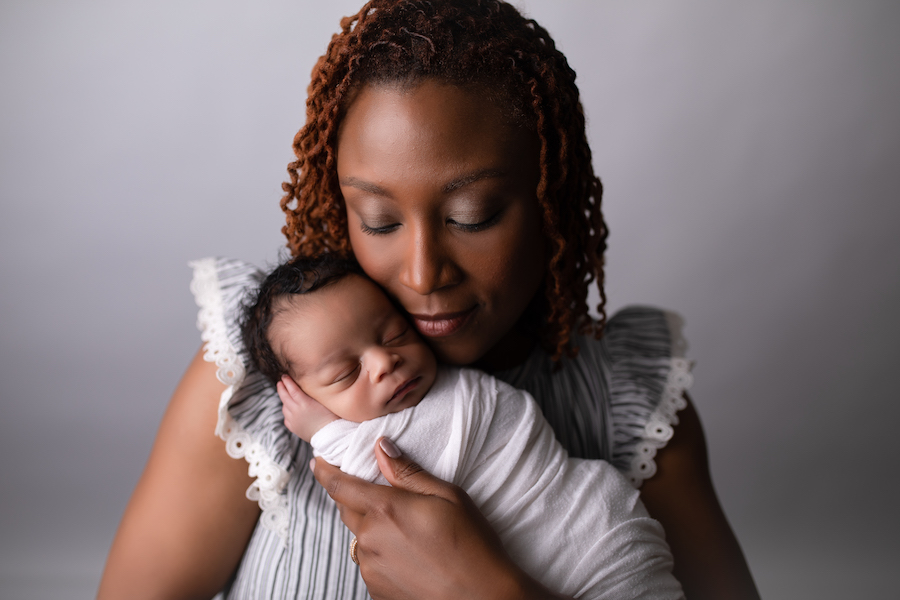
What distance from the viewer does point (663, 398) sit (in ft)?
6.10

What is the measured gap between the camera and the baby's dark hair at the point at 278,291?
1569 millimetres

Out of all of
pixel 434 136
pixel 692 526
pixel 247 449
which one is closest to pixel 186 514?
pixel 247 449

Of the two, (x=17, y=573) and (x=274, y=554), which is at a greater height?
(x=274, y=554)

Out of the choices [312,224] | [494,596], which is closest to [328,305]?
[312,224]

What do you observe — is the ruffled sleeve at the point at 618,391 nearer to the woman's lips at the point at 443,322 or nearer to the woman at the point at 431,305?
the woman at the point at 431,305

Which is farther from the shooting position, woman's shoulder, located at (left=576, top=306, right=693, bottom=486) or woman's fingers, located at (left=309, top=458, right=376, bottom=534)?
woman's shoulder, located at (left=576, top=306, right=693, bottom=486)

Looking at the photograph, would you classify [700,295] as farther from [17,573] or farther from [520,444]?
[17,573]

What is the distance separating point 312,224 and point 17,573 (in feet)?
6.76

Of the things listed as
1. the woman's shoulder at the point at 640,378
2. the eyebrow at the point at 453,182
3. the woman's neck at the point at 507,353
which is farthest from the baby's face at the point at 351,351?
the woman's shoulder at the point at 640,378

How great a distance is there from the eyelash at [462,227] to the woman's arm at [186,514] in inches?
18.2

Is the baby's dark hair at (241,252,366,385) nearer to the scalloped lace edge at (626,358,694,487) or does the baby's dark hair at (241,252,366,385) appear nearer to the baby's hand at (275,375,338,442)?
the baby's hand at (275,375,338,442)

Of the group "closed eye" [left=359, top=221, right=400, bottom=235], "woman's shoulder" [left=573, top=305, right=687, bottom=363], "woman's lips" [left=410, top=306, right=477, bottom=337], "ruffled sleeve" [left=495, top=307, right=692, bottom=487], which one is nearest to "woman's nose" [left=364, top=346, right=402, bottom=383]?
"woman's lips" [left=410, top=306, right=477, bottom=337]

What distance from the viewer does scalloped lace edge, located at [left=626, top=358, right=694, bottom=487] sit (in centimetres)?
180

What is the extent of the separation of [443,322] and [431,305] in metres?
0.05
